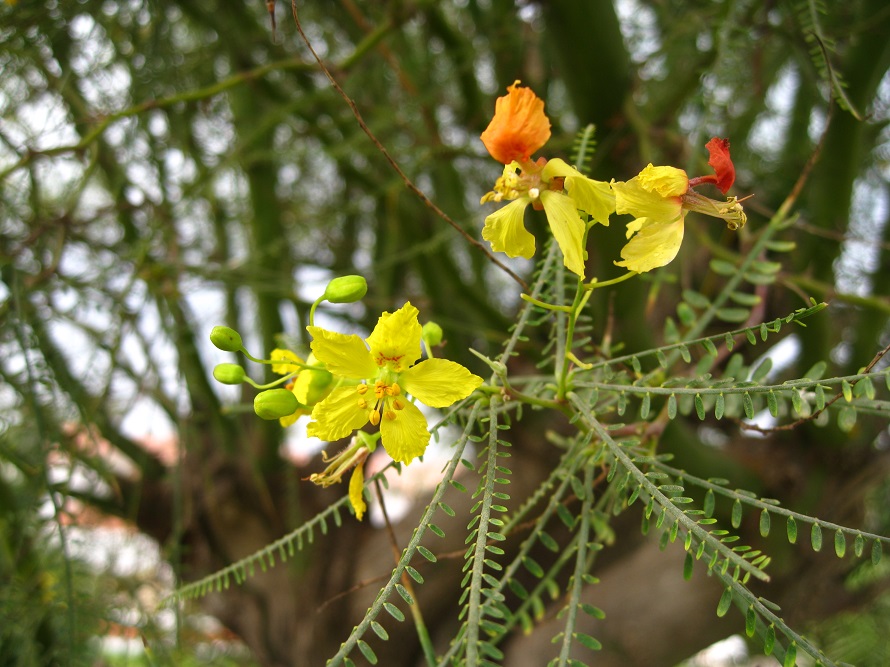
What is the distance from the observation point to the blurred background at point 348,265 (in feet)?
4.69

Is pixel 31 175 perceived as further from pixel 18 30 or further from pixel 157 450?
pixel 157 450

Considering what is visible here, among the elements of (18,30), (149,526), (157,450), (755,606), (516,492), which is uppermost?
(18,30)

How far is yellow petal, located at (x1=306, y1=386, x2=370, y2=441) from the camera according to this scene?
0.67m

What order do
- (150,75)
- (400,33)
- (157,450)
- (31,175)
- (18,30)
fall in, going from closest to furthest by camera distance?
(18,30) < (31,175) < (150,75) < (400,33) < (157,450)

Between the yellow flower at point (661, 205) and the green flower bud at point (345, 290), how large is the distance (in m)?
0.27

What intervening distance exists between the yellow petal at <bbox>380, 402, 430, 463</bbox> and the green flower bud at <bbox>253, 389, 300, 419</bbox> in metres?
0.10

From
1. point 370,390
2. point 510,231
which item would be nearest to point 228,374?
point 370,390

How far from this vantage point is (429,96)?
1.75m

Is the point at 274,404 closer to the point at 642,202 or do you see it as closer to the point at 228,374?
the point at 228,374

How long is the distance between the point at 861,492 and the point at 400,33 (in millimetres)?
1656

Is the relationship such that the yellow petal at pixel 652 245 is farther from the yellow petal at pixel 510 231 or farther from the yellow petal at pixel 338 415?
the yellow petal at pixel 338 415

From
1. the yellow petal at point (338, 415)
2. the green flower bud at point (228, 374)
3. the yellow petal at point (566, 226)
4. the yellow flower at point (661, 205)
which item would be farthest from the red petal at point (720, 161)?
the green flower bud at point (228, 374)

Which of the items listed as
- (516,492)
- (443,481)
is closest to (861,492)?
(516,492)

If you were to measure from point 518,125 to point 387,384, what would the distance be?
0.27 m
